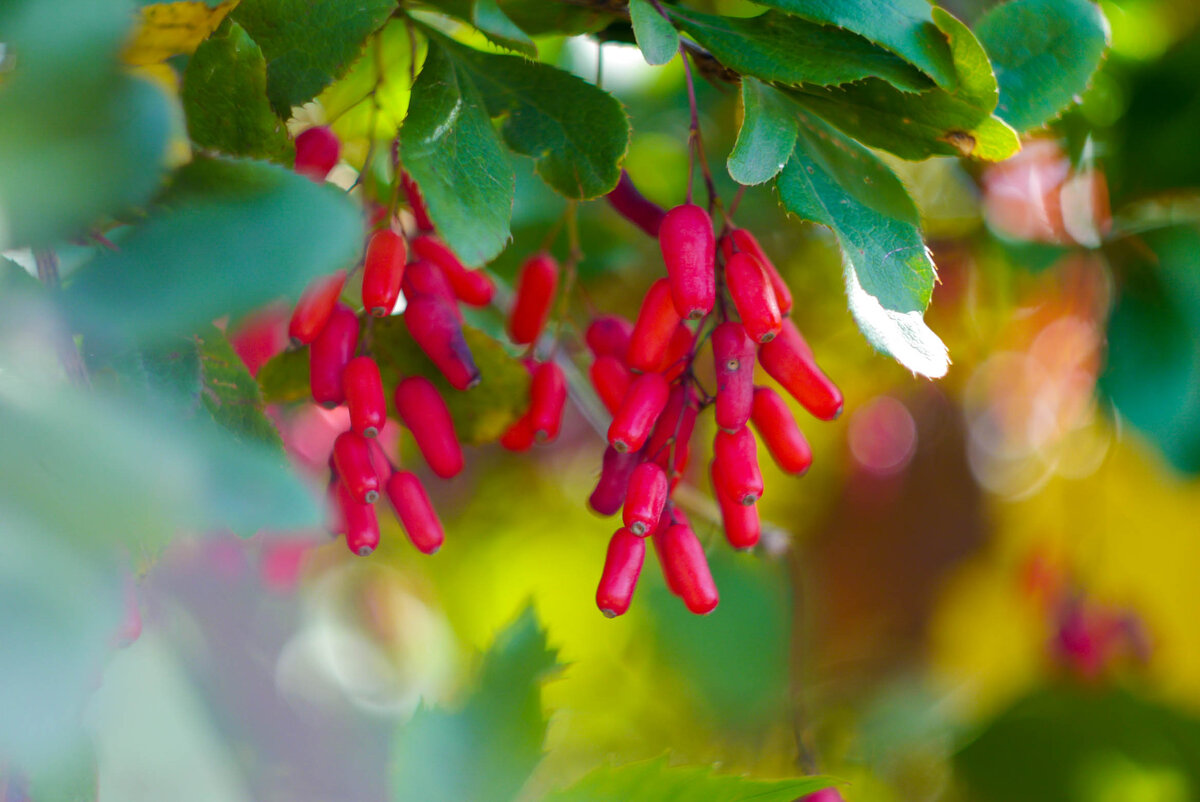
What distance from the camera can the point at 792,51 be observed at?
43 cm

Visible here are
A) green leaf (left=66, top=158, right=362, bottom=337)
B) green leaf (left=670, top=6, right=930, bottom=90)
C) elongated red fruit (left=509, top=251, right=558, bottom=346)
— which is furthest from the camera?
elongated red fruit (left=509, top=251, right=558, bottom=346)

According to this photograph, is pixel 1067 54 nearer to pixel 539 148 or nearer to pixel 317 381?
pixel 539 148

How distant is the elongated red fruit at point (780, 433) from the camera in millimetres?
484

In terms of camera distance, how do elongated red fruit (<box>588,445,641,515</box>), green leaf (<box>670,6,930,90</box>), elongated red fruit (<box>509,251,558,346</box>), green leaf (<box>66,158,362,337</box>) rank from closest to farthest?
1. green leaf (<box>66,158,362,337</box>)
2. green leaf (<box>670,6,930,90</box>)
3. elongated red fruit (<box>588,445,641,515</box>)
4. elongated red fruit (<box>509,251,558,346</box>)

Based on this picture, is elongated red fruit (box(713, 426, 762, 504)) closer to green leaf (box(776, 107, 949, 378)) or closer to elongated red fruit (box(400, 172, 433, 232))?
green leaf (box(776, 107, 949, 378))

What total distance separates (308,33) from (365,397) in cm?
17

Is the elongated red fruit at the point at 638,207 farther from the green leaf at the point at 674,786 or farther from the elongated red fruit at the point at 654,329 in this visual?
the green leaf at the point at 674,786

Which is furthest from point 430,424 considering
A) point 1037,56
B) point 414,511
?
point 1037,56

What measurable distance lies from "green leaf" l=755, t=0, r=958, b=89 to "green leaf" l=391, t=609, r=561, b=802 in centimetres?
42

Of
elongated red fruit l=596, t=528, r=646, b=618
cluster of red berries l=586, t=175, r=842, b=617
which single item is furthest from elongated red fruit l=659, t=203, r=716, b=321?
elongated red fruit l=596, t=528, r=646, b=618

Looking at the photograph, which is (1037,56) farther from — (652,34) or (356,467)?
(356,467)

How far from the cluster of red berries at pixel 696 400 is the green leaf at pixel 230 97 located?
18 centimetres

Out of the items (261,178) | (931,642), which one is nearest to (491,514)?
(931,642)

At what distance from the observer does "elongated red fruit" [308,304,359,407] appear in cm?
49
